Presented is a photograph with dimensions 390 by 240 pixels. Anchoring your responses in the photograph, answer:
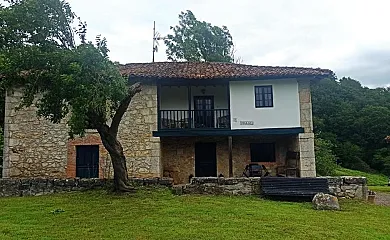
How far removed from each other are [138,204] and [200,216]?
2.41 m

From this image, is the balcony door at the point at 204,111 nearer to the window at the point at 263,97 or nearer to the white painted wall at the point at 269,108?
the white painted wall at the point at 269,108

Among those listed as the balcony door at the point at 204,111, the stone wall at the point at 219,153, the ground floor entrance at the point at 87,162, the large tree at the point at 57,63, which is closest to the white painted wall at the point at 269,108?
the balcony door at the point at 204,111

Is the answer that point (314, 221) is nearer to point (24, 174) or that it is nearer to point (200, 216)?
point (200, 216)

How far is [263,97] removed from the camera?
18.8 meters

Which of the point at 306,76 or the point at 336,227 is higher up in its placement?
the point at 306,76

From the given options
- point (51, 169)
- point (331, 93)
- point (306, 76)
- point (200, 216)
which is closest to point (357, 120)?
point (331, 93)

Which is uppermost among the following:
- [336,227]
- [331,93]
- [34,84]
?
[331,93]

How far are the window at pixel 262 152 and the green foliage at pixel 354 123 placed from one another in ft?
71.8

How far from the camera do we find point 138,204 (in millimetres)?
12070

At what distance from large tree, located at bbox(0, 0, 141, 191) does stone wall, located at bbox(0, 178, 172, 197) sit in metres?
3.12

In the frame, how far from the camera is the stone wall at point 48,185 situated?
1490 centimetres

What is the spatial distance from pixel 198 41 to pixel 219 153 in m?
19.6

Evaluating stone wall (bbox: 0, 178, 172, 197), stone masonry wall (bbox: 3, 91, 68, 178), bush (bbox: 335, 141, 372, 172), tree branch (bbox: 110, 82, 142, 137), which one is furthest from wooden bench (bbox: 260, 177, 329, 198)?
bush (bbox: 335, 141, 372, 172)

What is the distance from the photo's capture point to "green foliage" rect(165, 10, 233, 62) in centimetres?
3672
